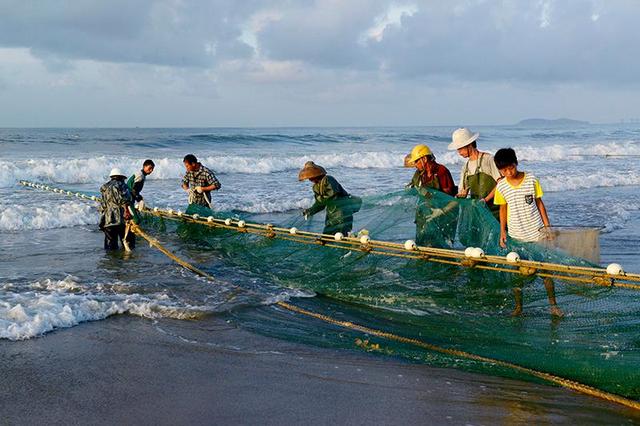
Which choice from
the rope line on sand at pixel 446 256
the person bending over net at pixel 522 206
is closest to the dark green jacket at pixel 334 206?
the rope line on sand at pixel 446 256

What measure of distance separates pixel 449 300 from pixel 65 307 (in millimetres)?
3321

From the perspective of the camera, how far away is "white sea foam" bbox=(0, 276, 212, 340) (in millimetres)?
5203

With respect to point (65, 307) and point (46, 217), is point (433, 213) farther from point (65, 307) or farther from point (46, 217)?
point (46, 217)

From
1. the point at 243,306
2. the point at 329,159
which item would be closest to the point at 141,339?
the point at 243,306

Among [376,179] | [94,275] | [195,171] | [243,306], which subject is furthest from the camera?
[376,179]

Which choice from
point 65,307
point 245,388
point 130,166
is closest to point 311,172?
point 65,307

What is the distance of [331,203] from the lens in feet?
22.2

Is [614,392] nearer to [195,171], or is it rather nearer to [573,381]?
[573,381]

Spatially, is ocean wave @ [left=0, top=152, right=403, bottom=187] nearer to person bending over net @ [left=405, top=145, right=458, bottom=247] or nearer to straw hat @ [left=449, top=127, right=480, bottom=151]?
person bending over net @ [left=405, top=145, right=458, bottom=247]

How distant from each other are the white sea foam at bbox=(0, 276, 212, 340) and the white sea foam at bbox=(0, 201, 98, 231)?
4.72 metres

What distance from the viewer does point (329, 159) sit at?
2848 cm

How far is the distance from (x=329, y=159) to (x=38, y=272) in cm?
2164

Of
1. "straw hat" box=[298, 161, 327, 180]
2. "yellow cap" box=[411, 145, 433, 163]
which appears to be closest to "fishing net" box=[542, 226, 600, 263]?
"yellow cap" box=[411, 145, 433, 163]

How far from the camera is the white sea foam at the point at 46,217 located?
431 inches
